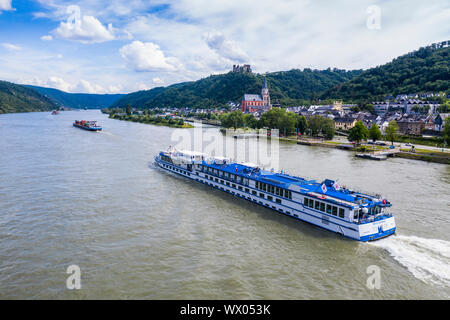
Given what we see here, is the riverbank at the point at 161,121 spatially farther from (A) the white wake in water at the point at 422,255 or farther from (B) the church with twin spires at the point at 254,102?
(A) the white wake in water at the point at 422,255

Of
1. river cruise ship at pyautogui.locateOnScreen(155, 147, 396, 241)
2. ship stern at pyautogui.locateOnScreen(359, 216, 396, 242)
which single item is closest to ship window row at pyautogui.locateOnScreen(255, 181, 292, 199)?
river cruise ship at pyautogui.locateOnScreen(155, 147, 396, 241)

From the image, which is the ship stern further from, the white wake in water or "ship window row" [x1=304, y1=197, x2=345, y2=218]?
"ship window row" [x1=304, y1=197, x2=345, y2=218]

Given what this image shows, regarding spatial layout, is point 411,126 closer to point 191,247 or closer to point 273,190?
point 273,190

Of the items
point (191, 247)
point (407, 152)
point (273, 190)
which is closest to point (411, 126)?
point (407, 152)

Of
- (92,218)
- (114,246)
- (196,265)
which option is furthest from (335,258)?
(92,218)

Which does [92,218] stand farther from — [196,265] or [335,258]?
[335,258]

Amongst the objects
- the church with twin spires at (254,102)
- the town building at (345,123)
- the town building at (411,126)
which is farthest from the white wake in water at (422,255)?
the church with twin spires at (254,102)
